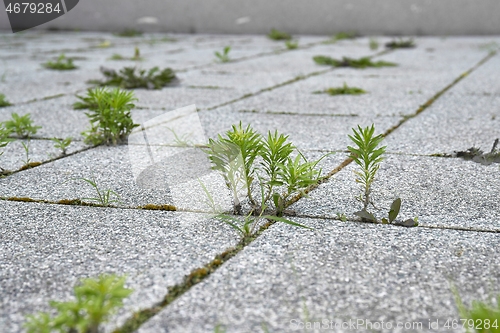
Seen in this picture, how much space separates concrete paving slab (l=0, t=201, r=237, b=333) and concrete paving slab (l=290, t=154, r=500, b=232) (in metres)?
0.35

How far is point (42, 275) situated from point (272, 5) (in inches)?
303

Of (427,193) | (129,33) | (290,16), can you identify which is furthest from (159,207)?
(129,33)

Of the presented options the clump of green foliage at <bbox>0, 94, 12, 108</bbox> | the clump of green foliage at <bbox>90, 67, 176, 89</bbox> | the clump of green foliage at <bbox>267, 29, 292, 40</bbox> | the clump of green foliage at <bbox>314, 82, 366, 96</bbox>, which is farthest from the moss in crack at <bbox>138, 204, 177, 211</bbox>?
the clump of green foliage at <bbox>267, 29, 292, 40</bbox>

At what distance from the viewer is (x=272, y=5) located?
8.57 metres

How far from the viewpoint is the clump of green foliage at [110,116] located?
235 cm

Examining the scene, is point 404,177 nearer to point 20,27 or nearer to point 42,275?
point 42,275

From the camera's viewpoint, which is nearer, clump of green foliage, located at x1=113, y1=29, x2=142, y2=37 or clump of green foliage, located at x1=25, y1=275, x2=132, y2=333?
clump of green foliage, located at x1=25, y1=275, x2=132, y2=333

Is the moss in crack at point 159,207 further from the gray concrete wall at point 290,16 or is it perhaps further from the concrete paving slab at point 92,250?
the gray concrete wall at point 290,16

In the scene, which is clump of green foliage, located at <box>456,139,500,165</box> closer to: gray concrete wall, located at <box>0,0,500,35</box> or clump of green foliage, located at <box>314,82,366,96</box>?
clump of green foliage, located at <box>314,82,366,96</box>

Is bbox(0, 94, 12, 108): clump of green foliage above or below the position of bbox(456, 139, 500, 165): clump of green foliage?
above

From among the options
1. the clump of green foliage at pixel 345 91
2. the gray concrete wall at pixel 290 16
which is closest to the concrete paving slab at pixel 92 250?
the clump of green foliage at pixel 345 91

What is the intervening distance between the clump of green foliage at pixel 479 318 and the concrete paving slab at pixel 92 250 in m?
0.54

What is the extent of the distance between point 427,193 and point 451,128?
3.22ft

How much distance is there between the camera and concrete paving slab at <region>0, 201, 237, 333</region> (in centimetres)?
121
